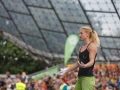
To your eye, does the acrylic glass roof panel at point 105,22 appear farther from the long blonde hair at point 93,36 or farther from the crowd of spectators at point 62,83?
the long blonde hair at point 93,36

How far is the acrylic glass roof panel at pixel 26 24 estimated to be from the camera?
31.1 m

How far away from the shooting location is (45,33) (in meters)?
31.3

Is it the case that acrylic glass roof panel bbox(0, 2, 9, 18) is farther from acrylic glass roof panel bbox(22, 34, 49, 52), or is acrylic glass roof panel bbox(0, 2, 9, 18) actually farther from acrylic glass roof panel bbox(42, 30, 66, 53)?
acrylic glass roof panel bbox(42, 30, 66, 53)

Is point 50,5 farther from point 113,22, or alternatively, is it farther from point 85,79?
point 85,79

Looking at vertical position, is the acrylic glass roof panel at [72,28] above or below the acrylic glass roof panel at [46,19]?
below

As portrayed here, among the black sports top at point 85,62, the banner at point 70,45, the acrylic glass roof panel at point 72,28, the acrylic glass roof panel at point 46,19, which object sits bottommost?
the black sports top at point 85,62

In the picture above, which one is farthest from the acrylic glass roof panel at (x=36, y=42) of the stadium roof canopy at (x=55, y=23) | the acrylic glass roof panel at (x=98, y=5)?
the acrylic glass roof panel at (x=98, y=5)

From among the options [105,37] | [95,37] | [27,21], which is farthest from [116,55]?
[95,37]

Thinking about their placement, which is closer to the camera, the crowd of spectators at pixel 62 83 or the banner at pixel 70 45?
the crowd of spectators at pixel 62 83

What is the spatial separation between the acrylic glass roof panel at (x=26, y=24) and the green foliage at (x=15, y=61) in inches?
594

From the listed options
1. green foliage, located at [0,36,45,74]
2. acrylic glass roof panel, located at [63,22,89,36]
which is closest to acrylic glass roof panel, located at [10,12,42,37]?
acrylic glass roof panel, located at [63,22,89,36]

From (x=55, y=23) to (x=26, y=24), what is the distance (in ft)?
11.3

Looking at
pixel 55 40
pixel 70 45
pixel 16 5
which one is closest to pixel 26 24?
pixel 16 5

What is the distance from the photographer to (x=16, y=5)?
30781 mm
